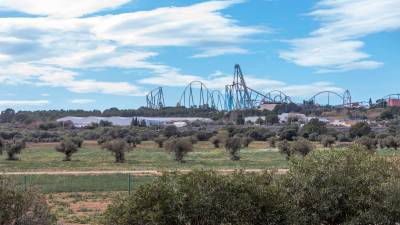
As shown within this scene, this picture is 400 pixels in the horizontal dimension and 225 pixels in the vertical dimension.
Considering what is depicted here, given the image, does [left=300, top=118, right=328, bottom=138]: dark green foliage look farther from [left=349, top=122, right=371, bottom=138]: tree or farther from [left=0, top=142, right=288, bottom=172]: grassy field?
[left=0, top=142, right=288, bottom=172]: grassy field

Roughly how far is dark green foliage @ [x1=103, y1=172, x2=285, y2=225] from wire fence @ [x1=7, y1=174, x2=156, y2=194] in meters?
20.3

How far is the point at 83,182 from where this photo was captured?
39531 mm

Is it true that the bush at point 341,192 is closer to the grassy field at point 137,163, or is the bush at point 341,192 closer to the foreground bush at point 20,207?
the foreground bush at point 20,207

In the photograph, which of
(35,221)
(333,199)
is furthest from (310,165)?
(35,221)

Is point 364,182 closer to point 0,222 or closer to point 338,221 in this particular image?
point 338,221

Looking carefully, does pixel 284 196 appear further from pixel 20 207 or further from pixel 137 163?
pixel 137 163

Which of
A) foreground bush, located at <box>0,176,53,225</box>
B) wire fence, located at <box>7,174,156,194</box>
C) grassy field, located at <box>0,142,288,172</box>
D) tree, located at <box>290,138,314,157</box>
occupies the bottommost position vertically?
grassy field, located at <box>0,142,288,172</box>

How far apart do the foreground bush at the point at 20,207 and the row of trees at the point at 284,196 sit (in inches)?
57.3

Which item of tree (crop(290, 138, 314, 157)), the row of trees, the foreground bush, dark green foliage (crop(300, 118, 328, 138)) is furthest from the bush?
dark green foliage (crop(300, 118, 328, 138))

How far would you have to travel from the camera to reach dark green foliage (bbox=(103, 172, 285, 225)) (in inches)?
441

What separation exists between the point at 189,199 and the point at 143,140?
382 ft

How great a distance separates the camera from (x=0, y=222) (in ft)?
37.7

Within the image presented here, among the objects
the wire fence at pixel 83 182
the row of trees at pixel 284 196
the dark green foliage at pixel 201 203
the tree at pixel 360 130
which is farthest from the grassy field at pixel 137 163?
the tree at pixel 360 130

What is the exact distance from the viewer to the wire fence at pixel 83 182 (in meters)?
35.2
